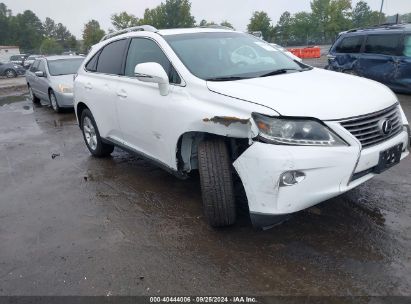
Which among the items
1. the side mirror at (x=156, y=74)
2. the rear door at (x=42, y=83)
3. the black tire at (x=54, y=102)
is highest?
the side mirror at (x=156, y=74)

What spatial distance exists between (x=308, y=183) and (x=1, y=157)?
5.57 metres

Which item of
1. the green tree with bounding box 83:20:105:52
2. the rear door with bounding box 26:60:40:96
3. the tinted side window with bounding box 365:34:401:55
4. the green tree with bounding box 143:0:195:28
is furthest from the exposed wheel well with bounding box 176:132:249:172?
the green tree with bounding box 83:20:105:52

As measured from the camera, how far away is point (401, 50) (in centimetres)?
948

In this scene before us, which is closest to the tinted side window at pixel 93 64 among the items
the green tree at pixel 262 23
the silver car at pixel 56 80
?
the silver car at pixel 56 80

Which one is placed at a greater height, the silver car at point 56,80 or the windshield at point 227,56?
the windshield at point 227,56

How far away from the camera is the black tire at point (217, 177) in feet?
10.4

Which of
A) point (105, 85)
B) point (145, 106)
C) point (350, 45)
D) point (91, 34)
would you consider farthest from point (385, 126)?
point (91, 34)

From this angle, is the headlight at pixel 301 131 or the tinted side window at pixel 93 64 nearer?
the headlight at pixel 301 131

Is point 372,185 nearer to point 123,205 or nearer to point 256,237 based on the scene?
point 256,237

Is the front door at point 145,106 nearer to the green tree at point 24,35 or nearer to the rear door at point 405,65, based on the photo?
the rear door at point 405,65

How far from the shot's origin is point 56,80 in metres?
10.3

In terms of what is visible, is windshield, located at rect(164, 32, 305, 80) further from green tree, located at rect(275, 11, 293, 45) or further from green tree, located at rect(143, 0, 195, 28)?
green tree, located at rect(143, 0, 195, 28)

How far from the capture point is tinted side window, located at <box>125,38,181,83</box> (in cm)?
379

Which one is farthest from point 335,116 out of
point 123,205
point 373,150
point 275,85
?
point 123,205
